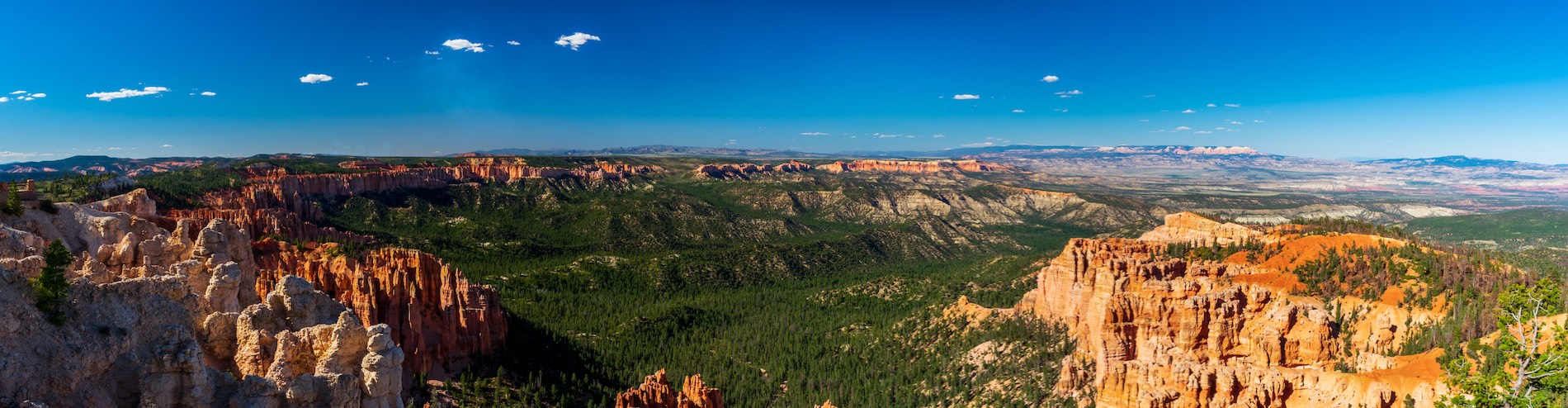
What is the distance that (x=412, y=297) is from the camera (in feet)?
180

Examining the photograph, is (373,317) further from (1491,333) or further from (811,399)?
(1491,333)

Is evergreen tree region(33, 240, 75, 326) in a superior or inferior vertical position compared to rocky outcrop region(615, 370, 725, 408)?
superior

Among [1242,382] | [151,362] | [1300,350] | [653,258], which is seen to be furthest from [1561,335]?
[653,258]

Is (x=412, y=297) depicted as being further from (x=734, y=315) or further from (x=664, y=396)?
(x=734, y=315)

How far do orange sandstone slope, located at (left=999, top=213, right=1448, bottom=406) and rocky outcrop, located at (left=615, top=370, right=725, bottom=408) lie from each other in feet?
87.3

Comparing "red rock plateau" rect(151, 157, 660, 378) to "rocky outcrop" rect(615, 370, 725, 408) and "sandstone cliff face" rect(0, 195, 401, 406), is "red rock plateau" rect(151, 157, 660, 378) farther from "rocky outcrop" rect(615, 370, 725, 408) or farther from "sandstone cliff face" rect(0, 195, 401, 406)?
"sandstone cliff face" rect(0, 195, 401, 406)

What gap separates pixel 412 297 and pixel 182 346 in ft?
132

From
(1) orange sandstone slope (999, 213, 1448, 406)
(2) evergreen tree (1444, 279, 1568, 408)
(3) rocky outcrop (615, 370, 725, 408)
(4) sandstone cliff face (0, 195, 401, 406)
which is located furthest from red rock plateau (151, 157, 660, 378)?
(2) evergreen tree (1444, 279, 1568, 408)

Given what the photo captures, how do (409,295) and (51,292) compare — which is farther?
(409,295)

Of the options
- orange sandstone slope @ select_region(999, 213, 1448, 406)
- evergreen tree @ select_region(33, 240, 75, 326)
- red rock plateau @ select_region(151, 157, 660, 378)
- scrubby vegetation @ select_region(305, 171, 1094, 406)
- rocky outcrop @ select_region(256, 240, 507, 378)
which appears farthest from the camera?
scrubby vegetation @ select_region(305, 171, 1094, 406)

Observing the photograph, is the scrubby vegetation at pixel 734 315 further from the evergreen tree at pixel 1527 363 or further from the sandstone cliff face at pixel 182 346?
the evergreen tree at pixel 1527 363

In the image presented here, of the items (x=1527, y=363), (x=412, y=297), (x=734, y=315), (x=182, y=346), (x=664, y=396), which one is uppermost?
(x=182, y=346)

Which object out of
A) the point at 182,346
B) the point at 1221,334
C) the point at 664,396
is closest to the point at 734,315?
the point at 664,396

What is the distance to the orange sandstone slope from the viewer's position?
148 feet
